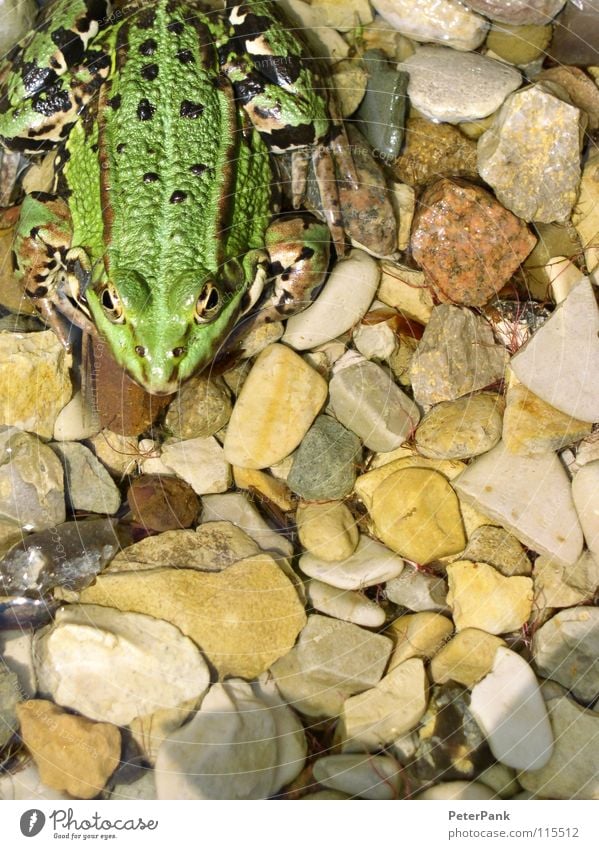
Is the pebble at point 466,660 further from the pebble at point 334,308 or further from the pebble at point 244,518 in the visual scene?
the pebble at point 334,308

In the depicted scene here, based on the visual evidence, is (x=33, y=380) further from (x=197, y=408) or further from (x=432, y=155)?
(x=432, y=155)

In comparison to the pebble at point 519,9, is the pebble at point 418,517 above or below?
below

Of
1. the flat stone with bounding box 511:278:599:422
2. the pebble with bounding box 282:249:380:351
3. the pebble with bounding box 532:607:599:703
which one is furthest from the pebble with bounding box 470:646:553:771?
the pebble with bounding box 282:249:380:351

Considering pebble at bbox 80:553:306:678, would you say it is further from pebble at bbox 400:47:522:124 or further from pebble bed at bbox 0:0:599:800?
pebble at bbox 400:47:522:124

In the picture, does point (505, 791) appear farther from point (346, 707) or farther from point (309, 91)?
point (309, 91)

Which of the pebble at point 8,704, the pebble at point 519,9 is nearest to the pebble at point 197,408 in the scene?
the pebble at point 8,704
